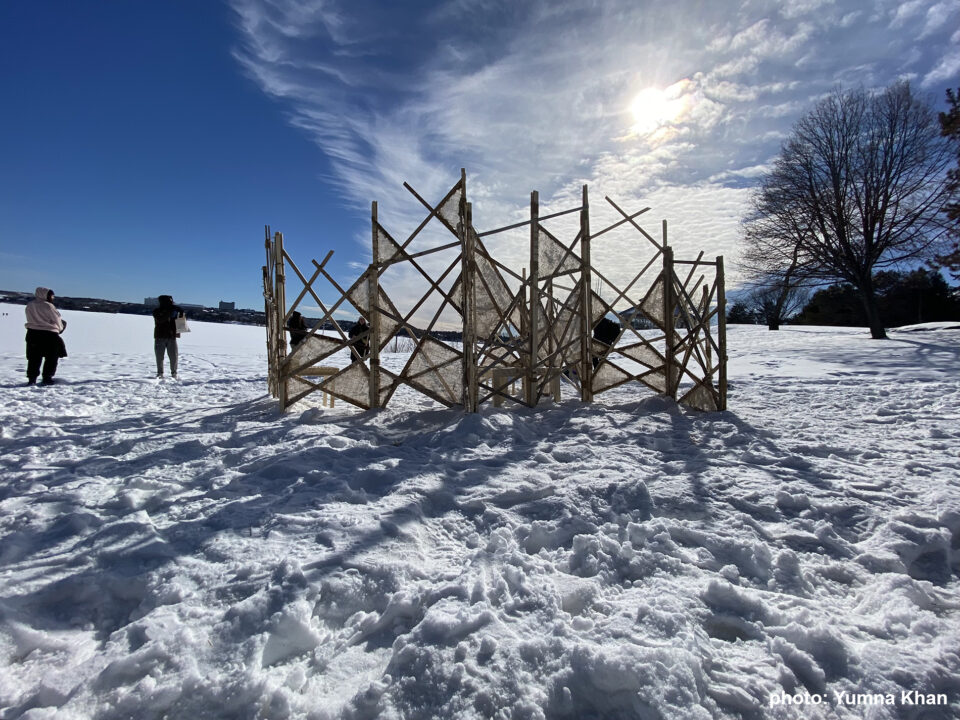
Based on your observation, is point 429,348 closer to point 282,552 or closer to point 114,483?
point 114,483

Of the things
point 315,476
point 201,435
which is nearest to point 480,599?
point 315,476

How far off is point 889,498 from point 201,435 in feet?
18.4

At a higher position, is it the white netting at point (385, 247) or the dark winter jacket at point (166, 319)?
the white netting at point (385, 247)

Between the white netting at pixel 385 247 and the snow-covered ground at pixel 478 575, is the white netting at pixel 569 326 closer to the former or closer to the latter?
the snow-covered ground at pixel 478 575

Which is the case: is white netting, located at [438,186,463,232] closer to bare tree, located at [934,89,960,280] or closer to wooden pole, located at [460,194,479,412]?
wooden pole, located at [460,194,479,412]

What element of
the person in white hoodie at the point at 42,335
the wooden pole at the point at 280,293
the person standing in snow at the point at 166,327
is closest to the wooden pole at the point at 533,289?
the wooden pole at the point at 280,293

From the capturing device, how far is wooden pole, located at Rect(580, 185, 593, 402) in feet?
21.2

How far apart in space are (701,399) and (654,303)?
1763 millimetres

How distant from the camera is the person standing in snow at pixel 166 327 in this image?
800 centimetres

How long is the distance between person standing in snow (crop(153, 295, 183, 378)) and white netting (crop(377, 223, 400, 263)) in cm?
468

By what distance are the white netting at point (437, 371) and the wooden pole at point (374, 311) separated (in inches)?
18.9

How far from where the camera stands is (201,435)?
4402 millimetres

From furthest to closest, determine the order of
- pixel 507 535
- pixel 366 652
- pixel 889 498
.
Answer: pixel 889 498
pixel 507 535
pixel 366 652

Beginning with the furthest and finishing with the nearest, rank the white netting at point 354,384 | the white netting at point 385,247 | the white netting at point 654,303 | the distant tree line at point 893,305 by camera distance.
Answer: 1. the distant tree line at point 893,305
2. the white netting at point 654,303
3. the white netting at point 354,384
4. the white netting at point 385,247
